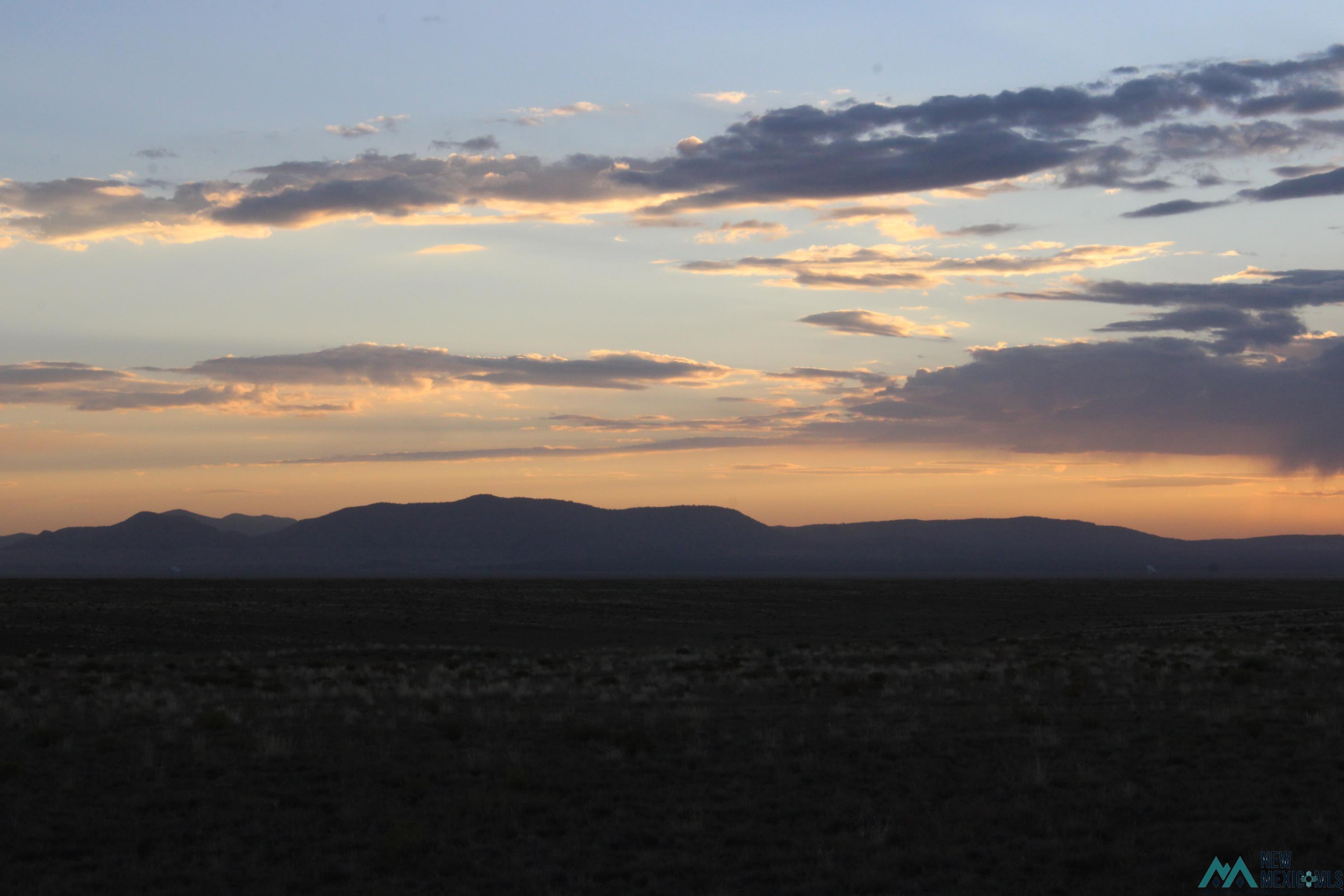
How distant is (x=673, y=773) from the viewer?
1368cm

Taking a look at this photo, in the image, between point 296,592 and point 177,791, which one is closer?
point 177,791

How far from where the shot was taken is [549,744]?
15508mm

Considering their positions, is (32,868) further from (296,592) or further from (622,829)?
(296,592)

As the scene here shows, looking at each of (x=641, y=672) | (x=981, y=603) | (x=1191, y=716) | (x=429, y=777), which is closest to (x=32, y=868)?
(x=429, y=777)

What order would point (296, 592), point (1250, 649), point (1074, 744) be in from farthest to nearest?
point (296, 592) → point (1250, 649) → point (1074, 744)

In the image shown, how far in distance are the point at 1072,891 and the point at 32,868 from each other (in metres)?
9.11

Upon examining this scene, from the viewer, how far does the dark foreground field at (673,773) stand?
9.91 metres

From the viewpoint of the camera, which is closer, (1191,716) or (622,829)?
(622,829)

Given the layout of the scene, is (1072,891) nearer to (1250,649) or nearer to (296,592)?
(1250,649)

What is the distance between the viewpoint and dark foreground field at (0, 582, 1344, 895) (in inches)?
390

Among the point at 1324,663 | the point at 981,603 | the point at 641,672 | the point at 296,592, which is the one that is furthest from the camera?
the point at 981,603

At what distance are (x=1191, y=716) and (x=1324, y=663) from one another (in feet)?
34.8

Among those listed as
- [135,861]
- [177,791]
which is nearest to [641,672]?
[177,791]

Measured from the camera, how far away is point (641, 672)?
90.1 ft
